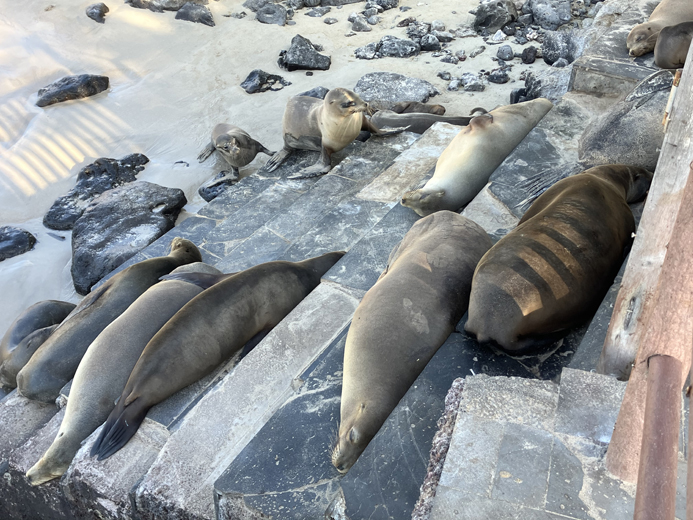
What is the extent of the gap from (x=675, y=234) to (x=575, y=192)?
1682mm

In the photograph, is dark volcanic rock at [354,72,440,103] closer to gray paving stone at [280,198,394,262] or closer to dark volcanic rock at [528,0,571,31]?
dark volcanic rock at [528,0,571,31]

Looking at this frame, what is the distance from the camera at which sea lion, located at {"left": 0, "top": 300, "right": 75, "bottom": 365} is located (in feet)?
14.4

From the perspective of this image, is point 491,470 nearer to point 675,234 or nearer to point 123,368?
point 675,234

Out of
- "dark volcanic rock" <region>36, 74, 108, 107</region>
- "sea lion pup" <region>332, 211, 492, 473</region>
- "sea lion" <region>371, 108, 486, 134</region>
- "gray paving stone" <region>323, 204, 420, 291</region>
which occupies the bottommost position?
"dark volcanic rock" <region>36, 74, 108, 107</region>

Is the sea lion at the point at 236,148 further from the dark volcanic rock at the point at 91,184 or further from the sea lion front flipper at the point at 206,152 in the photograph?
the dark volcanic rock at the point at 91,184

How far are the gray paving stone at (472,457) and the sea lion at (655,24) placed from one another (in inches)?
159

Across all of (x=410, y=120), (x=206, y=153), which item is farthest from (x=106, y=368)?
(x=206, y=153)

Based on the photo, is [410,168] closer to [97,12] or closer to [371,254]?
[371,254]

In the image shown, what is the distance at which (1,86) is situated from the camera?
878 cm

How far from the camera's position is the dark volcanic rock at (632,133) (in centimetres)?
364

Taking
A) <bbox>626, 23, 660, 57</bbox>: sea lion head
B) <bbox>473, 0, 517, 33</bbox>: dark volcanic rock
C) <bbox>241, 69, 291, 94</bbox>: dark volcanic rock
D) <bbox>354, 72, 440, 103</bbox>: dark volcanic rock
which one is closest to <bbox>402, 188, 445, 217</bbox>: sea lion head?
<bbox>626, 23, 660, 57</bbox>: sea lion head

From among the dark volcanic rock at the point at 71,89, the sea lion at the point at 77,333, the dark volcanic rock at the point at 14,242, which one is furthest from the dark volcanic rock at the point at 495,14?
the dark volcanic rock at the point at 14,242

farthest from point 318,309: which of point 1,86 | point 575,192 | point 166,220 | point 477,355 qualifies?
point 1,86

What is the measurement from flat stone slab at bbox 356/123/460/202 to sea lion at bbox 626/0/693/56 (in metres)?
1.56
